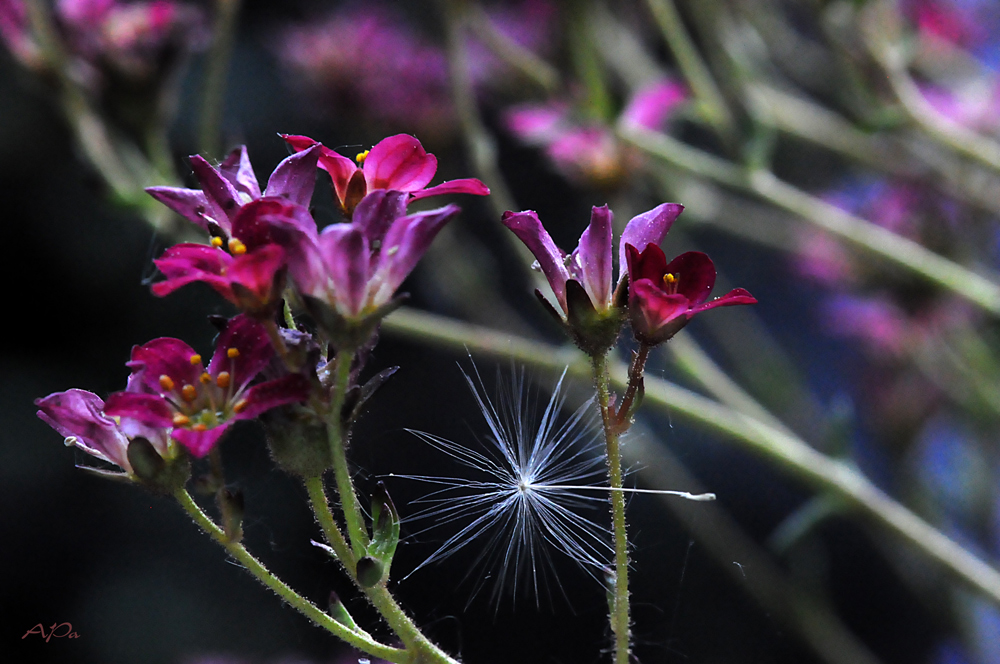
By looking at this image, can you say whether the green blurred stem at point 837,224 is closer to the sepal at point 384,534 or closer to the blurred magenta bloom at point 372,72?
the blurred magenta bloom at point 372,72

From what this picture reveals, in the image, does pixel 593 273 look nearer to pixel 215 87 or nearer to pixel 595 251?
pixel 595 251

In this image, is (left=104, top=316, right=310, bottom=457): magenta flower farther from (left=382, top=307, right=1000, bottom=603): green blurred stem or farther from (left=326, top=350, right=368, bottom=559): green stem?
(left=382, top=307, right=1000, bottom=603): green blurred stem

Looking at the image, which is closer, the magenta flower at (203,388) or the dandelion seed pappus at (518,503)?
the magenta flower at (203,388)

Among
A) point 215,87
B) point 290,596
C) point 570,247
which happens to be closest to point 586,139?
point 570,247

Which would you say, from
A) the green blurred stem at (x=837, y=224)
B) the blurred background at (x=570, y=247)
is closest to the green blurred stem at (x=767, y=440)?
the blurred background at (x=570, y=247)

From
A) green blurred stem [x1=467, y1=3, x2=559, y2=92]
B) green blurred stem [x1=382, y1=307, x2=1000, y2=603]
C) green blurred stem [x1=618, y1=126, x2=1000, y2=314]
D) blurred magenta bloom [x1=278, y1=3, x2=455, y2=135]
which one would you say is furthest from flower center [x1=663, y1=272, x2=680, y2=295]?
blurred magenta bloom [x1=278, y1=3, x2=455, y2=135]

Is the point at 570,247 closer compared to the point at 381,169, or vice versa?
the point at 381,169
